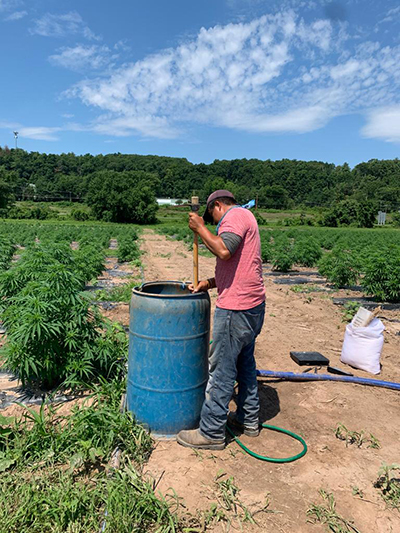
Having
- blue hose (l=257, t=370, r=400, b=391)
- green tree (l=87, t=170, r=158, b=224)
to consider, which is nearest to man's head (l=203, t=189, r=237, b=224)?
blue hose (l=257, t=370, r=400, b=391)

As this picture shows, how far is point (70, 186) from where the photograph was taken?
9300cm

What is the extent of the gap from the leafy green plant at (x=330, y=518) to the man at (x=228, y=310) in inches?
33.4

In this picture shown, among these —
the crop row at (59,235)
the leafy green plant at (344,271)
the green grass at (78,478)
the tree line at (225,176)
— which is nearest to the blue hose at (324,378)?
the green grass at (78,478)

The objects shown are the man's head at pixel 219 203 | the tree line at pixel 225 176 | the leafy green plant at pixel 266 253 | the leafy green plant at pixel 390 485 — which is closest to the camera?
the leafy green plant at pixel 390 485

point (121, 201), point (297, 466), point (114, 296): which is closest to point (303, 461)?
point (297, 466)

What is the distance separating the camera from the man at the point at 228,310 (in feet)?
9.77

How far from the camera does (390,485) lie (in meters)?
2.66

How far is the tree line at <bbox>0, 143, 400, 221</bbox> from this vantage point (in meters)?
88.7

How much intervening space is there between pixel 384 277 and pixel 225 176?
105 m

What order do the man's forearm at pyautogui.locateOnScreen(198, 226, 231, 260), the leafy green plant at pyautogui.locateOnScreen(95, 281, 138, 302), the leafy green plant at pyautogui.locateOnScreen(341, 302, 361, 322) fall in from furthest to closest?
the leafy green plant at pyautogui.locateOnScreen(95, 281, 138, 302)
the leafy green plant at pyautogui.locateOnScreen(341, 302, 361, 322)
the man's forearm at pyautogui.locateOnScreen(198, 226, 231, 260)

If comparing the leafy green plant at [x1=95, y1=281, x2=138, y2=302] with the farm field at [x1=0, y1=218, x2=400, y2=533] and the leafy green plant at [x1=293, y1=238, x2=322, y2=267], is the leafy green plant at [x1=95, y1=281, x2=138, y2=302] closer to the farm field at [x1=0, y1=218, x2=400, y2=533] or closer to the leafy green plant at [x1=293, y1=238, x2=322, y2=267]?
the farm field at [x1=0, y1=218, x2=400, y2=533]

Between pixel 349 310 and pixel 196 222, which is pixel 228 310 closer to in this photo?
pixel 196 222

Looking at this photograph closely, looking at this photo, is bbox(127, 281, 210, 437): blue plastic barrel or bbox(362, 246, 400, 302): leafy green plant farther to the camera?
bbox(362, 246, 400, 302): leafy green plant

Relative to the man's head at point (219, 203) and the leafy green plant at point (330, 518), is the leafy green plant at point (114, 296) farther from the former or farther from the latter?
the leafy green plant at point (330, 518)
